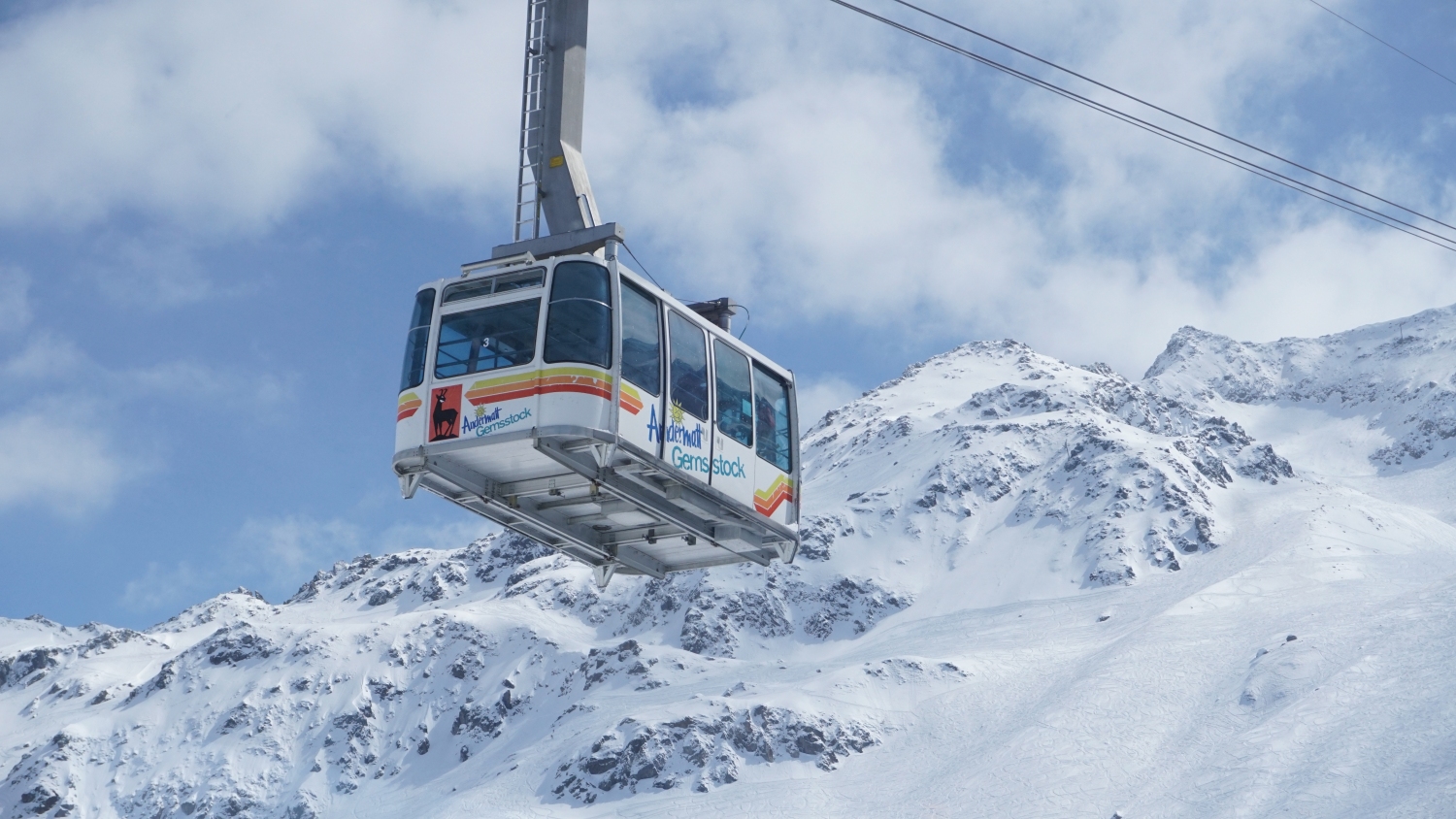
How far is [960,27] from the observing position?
18.4m

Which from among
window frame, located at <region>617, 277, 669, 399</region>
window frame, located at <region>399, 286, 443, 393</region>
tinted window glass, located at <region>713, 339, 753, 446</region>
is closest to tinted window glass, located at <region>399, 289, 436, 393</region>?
window frame, located at <region>399, 286, 443, 393</region>

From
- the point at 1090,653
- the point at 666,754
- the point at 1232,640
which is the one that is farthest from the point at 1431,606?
the point at 666,754

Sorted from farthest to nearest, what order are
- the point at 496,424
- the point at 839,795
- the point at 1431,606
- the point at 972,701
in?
the point at 972,701 < the point at 839,795 < the point at 1431,606 < the point at 496,424

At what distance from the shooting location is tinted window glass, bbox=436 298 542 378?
17.7 m

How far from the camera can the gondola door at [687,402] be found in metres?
18.0

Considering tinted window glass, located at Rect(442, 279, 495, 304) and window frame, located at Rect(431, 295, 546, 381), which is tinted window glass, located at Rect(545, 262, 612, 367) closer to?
window frame, located at Rect(431, 295, 546, 381)

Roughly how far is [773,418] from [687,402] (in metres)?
2.35

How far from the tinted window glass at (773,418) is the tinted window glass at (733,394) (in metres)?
0.24

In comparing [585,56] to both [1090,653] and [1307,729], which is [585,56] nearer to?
[1307,729]

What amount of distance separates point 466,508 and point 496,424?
1.82 metres

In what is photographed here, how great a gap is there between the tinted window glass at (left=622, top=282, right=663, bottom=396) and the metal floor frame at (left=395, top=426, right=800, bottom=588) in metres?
0.82

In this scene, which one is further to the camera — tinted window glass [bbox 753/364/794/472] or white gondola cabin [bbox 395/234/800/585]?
tinted window glass [bbox 753/364/794/472]

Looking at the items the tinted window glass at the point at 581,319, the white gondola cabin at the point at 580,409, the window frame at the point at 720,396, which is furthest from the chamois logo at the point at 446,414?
the window frame at the point at 720,396

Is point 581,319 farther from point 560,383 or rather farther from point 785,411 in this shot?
point 785,411
